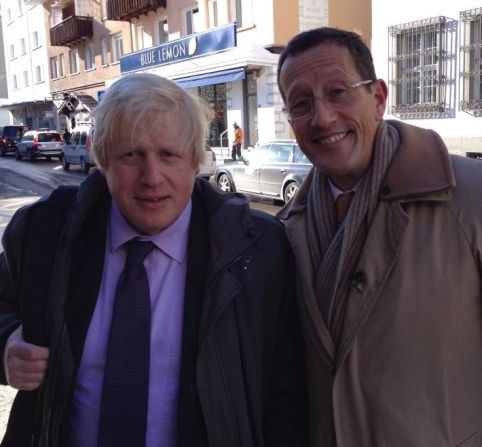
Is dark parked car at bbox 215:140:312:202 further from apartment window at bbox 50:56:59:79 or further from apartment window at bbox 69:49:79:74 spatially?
apartment window at bbox 50:56:59:79

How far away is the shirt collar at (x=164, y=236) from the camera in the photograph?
1.71 m

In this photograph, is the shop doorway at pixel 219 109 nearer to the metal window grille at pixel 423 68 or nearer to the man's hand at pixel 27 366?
the metal window grille at pixel 423 68

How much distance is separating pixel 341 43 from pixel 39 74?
4228 centimetres

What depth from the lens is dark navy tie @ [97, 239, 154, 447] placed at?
1566 millimetres

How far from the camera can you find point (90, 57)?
31984 mm

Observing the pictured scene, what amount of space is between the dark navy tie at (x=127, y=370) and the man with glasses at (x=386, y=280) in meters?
0.51

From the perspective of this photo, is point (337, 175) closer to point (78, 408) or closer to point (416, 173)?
point (416, 173)

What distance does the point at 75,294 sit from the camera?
1.62 m

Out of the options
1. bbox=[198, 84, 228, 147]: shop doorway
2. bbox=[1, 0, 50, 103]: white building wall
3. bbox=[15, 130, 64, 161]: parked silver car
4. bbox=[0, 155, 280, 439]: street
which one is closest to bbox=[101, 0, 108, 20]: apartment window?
bbox=[15, 130, 64, 161]: parked silver car

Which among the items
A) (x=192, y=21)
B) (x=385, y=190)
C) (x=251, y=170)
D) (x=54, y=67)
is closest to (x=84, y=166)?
(x=192, y=21)

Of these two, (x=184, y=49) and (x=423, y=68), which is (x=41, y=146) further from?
(x=423, y=68)

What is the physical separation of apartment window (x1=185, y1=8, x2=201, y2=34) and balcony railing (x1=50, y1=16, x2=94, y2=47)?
1063cm

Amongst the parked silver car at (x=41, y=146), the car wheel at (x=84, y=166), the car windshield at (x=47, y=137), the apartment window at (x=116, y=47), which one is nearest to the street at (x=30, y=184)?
the car wheel at (x=84, y=166)

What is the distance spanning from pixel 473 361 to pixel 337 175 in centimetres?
70
